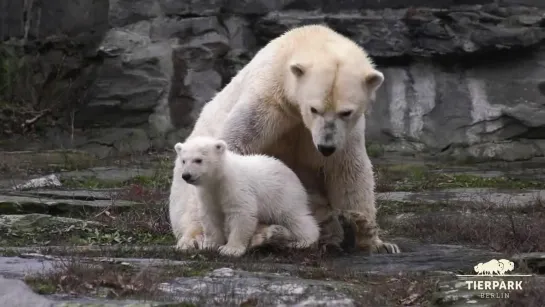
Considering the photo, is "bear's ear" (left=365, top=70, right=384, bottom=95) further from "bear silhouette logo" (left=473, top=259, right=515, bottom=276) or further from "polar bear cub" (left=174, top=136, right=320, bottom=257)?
"bear silhouette logo" (left=473, top=259, right=515, bottom=276)

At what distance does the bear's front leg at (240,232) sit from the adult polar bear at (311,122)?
12cm

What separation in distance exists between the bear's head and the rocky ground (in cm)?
67

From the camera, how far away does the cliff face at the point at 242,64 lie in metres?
11.9

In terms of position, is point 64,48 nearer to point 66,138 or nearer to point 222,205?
point 66,138

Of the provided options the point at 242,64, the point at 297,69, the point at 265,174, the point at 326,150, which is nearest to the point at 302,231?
the point at 265,174

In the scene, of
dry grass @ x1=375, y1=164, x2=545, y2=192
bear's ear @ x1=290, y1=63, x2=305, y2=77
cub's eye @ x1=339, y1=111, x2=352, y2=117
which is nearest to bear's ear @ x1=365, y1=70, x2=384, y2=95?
cub's eye @ x1=339, y1=111, x2=352, y2=117

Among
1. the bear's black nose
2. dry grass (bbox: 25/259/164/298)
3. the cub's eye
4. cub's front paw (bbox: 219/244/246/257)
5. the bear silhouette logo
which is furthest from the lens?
the cub's eye

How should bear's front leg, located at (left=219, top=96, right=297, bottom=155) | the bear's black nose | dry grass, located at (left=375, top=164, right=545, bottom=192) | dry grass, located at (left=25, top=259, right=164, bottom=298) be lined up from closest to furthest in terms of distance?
dry grass, located at (left=25, top=259, right=164, bottom=298)
the bear's black nose
bear's front leg, located at (left=219, top=96, right=297, bottom=155)
dry grass, located at (left=375, top=164, right=545, bottom=192)

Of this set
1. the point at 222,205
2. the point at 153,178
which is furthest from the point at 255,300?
the point at 153,178

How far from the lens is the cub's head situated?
556cm

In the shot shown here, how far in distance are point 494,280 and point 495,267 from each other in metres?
0.44

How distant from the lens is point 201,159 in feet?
18.4

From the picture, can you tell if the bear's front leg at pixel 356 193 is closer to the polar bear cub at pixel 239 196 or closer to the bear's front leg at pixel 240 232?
the polar bear cub at pixel 239 196

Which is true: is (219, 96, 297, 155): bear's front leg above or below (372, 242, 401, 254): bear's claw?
above
